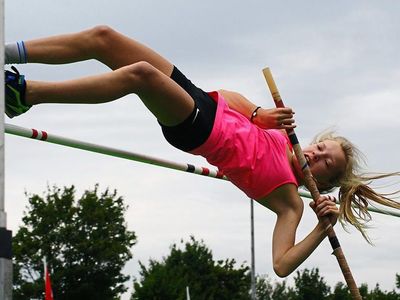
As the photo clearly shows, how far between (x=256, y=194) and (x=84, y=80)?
132 cm

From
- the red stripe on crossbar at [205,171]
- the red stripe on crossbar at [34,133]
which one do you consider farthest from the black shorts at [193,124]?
the red stripe on crossbar at [205,171]

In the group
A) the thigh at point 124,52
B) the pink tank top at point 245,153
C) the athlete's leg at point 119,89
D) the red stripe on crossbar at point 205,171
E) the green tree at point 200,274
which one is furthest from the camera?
the green tree at point 200,274

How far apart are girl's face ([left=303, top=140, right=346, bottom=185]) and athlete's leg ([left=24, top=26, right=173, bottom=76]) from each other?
1.23 meters

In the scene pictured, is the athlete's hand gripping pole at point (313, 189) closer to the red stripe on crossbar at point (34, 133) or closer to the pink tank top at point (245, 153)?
the pink tank top at point (245, 153)

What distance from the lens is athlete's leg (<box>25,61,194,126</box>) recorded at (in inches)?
168

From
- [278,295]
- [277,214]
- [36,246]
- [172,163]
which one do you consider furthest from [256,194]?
[278,295]

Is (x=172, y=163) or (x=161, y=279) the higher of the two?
(x=161, y=279)

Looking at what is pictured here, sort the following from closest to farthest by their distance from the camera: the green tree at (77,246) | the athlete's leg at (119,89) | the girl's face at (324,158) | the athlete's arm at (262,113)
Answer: the athlete's leg at (119,89) → the athlete's arm at (262,113) → the girl's face at (324,158) → the green tree at (77,246)

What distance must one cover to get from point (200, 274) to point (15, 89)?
40.1 metres

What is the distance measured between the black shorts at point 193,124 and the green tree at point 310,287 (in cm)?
4109

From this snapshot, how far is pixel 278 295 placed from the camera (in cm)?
4716

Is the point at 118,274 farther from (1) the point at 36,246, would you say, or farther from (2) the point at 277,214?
(2) the point at 277,214

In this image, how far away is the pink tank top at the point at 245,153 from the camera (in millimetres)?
4941

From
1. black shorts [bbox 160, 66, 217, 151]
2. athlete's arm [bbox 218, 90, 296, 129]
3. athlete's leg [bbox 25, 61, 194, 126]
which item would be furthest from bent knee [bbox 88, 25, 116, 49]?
athlete's arm [bbox 218, 90, 296, 129]
